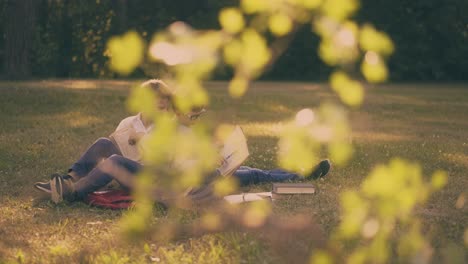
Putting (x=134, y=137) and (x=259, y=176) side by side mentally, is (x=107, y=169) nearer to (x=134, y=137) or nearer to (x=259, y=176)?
(x=134, y=137)

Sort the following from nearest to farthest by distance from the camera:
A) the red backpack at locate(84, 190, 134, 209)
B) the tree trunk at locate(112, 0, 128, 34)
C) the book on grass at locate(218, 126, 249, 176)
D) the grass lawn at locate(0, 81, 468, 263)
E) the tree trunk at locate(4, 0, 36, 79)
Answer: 1. the grass lawn at locate(0, 81, 468, 263)
2. the book on grass at locate(218, 126, 249, 176)
3. the red backpack at locate(84, 190, 134, 209)
4. the tree trunk at locate(4, 0, 36, 79)
5. the tree trunk at locate(112, 0, 128, 34)

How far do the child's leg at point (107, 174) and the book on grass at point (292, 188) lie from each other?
4.06 ft

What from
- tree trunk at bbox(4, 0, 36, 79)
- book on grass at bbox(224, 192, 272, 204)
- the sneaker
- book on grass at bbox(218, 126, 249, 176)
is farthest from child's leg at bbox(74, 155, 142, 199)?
tree trunk at bbox(4, 0, 36, 79)

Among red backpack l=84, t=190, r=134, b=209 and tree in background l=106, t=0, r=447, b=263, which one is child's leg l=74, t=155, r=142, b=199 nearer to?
red backpack l=84, t=190, r=134, b=209

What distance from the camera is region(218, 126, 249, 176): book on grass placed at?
6133 mm

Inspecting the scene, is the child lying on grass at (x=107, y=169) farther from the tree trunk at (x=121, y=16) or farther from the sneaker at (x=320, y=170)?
the tree trunk at (x=121, y=16)

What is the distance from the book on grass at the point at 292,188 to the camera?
6703 millimetres

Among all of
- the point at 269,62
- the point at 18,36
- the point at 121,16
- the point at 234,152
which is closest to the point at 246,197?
the point at 234,152

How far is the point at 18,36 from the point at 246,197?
539 inches

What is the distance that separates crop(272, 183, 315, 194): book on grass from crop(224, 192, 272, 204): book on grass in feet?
0.28

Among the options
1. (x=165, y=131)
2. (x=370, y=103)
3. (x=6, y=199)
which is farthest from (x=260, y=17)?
(x=370, y=103)

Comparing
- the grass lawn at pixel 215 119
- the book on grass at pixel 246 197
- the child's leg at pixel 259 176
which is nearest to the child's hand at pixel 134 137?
the grass lawn at pixel 215 119

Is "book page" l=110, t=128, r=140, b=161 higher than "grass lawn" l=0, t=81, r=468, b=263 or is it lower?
higher

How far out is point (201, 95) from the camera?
2324mm
